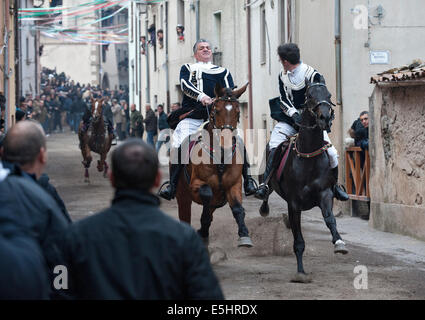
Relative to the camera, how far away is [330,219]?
35.3ft

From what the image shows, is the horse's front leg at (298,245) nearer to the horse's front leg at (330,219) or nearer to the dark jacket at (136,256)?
the horse's front leg at (330,219)

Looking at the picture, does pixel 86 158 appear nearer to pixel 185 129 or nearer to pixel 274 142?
pixel 185 129

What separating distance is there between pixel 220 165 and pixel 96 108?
16691 mm

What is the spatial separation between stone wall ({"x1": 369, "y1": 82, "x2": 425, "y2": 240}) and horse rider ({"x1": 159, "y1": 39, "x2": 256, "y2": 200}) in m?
3.87

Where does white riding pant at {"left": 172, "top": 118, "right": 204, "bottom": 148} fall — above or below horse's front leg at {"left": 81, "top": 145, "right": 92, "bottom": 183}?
above

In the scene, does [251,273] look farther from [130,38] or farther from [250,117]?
[130,38]

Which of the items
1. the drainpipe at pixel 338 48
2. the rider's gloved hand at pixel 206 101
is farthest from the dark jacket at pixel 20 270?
the drainpipe at pixel 338 48

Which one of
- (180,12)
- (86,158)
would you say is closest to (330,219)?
(86,158)

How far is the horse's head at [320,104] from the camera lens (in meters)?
10.5

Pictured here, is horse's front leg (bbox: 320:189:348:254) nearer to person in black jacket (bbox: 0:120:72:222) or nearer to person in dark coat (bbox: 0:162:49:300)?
person in black jacket (bbox: 0:120:72:222)

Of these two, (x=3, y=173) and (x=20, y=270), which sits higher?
(x=3, y=173)

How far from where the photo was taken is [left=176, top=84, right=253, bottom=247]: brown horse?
10.9 meters

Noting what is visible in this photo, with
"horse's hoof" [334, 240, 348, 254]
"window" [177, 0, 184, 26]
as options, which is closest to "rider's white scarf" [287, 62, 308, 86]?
"horse's hoof" [334, 240, 348, 254]
